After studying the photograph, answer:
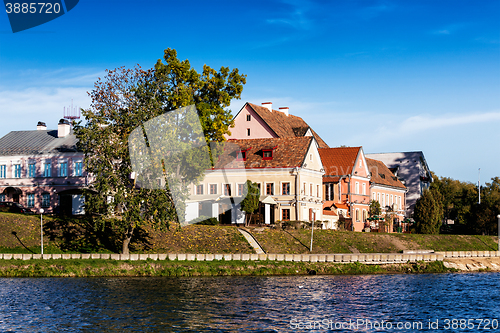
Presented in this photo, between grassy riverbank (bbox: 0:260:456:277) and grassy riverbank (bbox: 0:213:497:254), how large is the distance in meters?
5.43

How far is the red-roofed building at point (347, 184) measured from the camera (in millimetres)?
74438

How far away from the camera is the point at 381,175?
89562 millimetres

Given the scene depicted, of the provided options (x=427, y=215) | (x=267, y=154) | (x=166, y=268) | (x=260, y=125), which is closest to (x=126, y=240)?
(x=166, y=268)

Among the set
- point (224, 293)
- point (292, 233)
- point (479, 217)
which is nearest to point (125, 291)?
point (224, 293)

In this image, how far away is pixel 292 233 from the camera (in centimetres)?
5369

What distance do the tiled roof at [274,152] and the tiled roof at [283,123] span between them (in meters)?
6.64

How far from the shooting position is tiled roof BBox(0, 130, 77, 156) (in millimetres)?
68000

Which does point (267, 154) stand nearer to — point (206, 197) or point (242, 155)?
point (242, 155)

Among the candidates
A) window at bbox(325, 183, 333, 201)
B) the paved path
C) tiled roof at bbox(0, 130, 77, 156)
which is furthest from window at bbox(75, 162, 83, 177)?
window at bbox(325, 183, 333, 201)

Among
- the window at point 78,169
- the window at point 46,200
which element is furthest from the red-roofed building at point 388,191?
the window at point 46,200

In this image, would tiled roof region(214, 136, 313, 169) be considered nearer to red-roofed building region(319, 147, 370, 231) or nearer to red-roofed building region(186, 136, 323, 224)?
red-roofed building region(186, 136, 323, 224)

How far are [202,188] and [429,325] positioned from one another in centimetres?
4460

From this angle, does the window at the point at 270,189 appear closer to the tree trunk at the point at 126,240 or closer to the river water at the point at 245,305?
the tree trunk at the point at 126,240

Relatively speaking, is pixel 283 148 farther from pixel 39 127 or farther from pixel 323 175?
pixel 39 127
